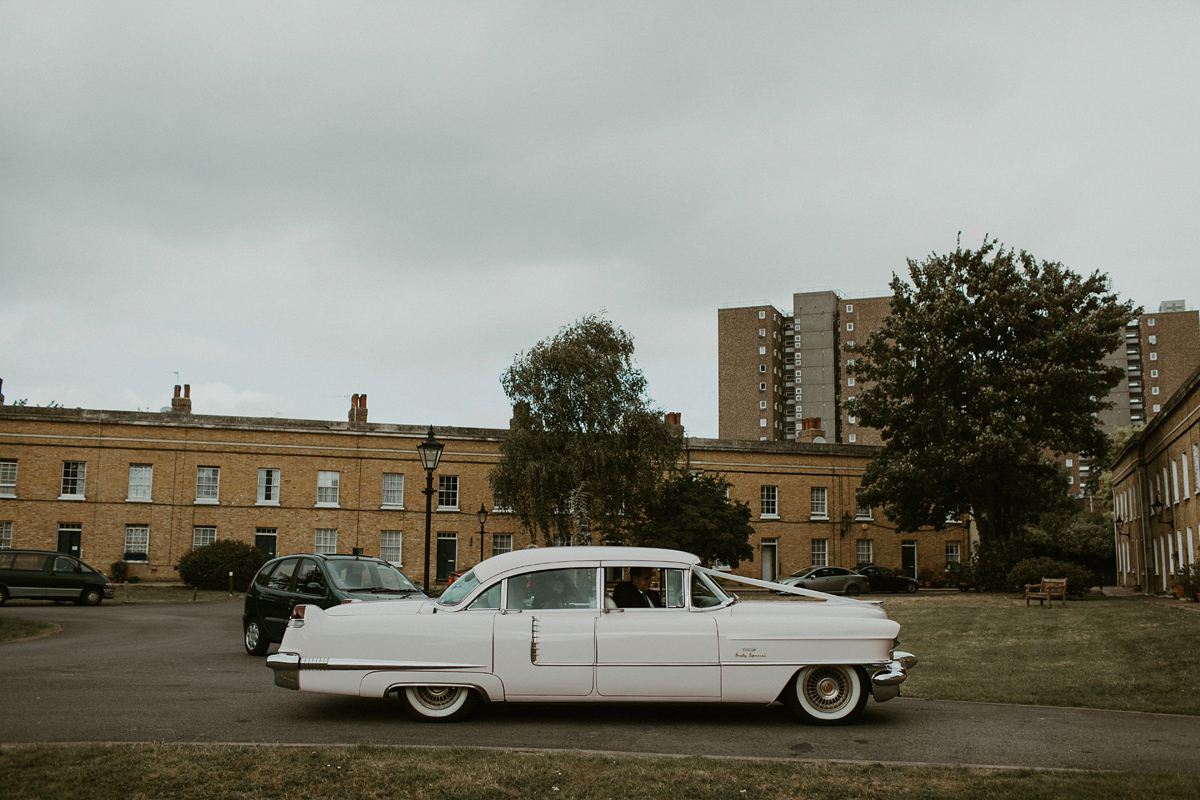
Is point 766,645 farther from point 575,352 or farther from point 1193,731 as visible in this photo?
point 575,352

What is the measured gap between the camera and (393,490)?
4666cm

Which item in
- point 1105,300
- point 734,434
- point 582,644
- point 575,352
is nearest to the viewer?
point 582,644

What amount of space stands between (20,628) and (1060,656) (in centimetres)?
1931

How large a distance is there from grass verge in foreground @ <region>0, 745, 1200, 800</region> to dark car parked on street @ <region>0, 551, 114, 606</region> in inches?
1020

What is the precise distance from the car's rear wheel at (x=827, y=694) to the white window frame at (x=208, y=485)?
40843 millimetres

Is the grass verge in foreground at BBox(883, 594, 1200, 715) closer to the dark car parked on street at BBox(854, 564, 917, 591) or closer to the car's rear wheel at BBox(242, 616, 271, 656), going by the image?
the car's rear wheel at BBox(242, 616, 271, 656)

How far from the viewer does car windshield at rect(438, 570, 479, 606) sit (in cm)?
902

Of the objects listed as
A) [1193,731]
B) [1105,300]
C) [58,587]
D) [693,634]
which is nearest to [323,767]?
[693,634]

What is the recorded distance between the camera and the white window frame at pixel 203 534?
4428 centimetres

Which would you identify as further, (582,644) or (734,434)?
(734,434)

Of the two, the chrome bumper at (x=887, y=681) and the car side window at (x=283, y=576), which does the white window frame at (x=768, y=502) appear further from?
the chrome bumper at (x=887, y=681)

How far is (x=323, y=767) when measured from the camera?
258 inches

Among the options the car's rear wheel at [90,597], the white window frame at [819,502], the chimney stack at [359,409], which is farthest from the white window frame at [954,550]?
the car's rear wheel at [90,597]

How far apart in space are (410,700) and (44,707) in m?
3.61
